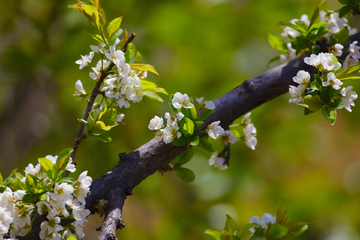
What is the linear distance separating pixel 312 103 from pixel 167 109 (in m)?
0.80

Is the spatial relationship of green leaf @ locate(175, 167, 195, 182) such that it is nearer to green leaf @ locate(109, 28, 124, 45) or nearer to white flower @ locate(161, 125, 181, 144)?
white flower @ locate(161, 125, 181, 144)

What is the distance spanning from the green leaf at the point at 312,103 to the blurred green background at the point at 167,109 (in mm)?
759

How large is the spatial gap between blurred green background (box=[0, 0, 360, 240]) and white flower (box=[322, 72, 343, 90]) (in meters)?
0.77

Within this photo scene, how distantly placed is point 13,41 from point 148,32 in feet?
1.81

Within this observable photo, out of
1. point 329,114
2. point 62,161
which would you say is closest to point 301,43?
point 329,114

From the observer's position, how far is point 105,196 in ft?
1.25

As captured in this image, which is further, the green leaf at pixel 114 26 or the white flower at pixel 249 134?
the white flower at pixel 249 134

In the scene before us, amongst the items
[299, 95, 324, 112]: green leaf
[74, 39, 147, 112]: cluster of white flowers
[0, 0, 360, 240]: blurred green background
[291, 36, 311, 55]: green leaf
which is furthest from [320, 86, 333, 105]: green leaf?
[0, 0, 360, 240]: blurred green background

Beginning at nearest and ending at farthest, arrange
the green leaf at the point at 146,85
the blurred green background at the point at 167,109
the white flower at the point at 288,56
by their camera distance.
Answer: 1. the green leaf at the point at 146,85
2. the white flower at the point at 288,56
3. the blurred green background at the point at 167,109

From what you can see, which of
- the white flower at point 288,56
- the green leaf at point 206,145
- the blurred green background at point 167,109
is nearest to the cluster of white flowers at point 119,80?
the green leaf at point 206,145

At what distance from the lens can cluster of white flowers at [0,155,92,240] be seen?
0.98 feet

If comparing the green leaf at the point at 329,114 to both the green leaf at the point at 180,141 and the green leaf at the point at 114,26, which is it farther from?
the green leaf at the point at 114,26

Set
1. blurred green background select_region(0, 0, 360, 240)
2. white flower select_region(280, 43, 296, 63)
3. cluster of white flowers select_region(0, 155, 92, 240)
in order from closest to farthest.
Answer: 1. cluster of white flowers select_region(0, 155, 92, 240)
2. white flower select_region(280, 43, 296, 63)
3. blurred green background select_region(0, 0, 360, 240)

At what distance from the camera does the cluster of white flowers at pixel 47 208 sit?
0.30m
